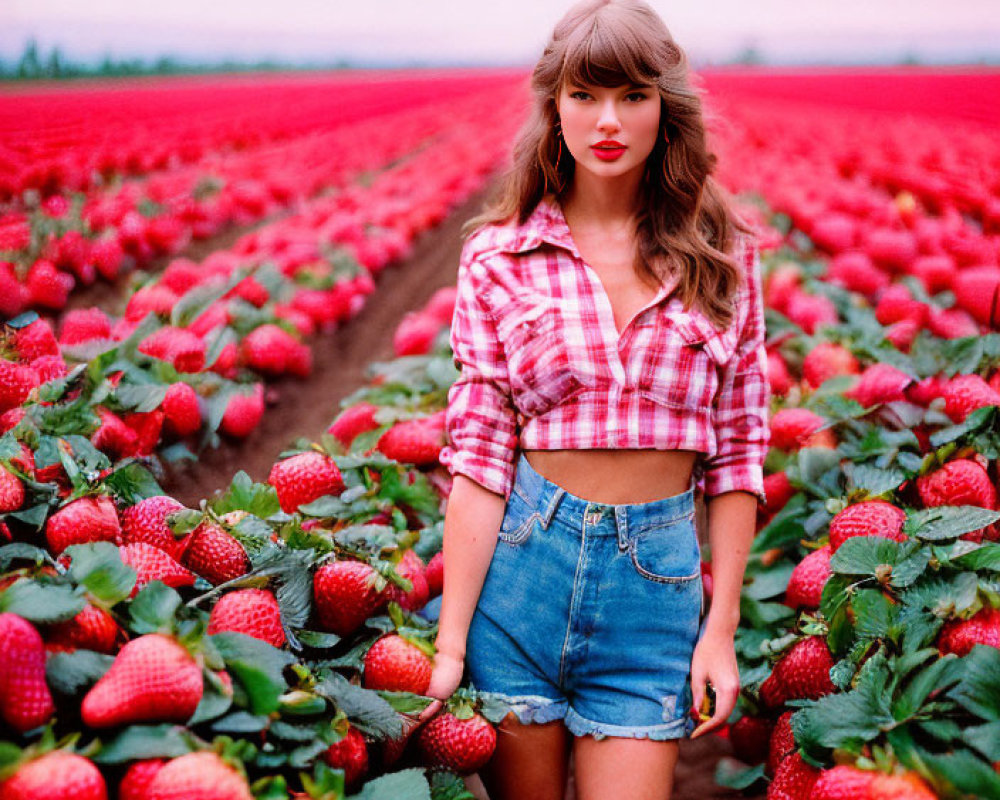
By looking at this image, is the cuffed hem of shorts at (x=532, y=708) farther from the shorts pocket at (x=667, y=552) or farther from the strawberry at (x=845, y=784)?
the strawberry at (x=845, y=784)

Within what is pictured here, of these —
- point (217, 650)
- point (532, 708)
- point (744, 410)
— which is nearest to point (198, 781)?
point (217, 650)

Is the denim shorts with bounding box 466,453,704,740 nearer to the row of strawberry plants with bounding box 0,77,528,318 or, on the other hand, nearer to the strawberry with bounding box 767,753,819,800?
the strawberry with bounding box 767,753,819,800

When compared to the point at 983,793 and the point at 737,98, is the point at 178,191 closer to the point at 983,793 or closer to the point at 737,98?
the point at 983,793

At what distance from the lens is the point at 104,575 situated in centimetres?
111

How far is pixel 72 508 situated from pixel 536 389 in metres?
0.75

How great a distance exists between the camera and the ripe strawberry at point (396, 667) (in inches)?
54.4

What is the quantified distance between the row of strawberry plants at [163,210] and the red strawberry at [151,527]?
1461mm

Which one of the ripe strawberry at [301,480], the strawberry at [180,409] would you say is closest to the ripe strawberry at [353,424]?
the strawberry at [180,409]

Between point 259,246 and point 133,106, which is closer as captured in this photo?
point 259,246

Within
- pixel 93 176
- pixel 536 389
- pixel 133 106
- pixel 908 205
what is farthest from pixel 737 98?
pixel 536 389

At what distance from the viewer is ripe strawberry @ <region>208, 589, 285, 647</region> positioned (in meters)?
1.20

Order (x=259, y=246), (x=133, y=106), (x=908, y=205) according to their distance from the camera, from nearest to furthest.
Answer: (x=259, y=246), (x=908, y=205), (x=133, y=106)

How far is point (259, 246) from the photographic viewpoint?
14.3ft

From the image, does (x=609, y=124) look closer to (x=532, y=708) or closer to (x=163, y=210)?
(x=532, y=708)
